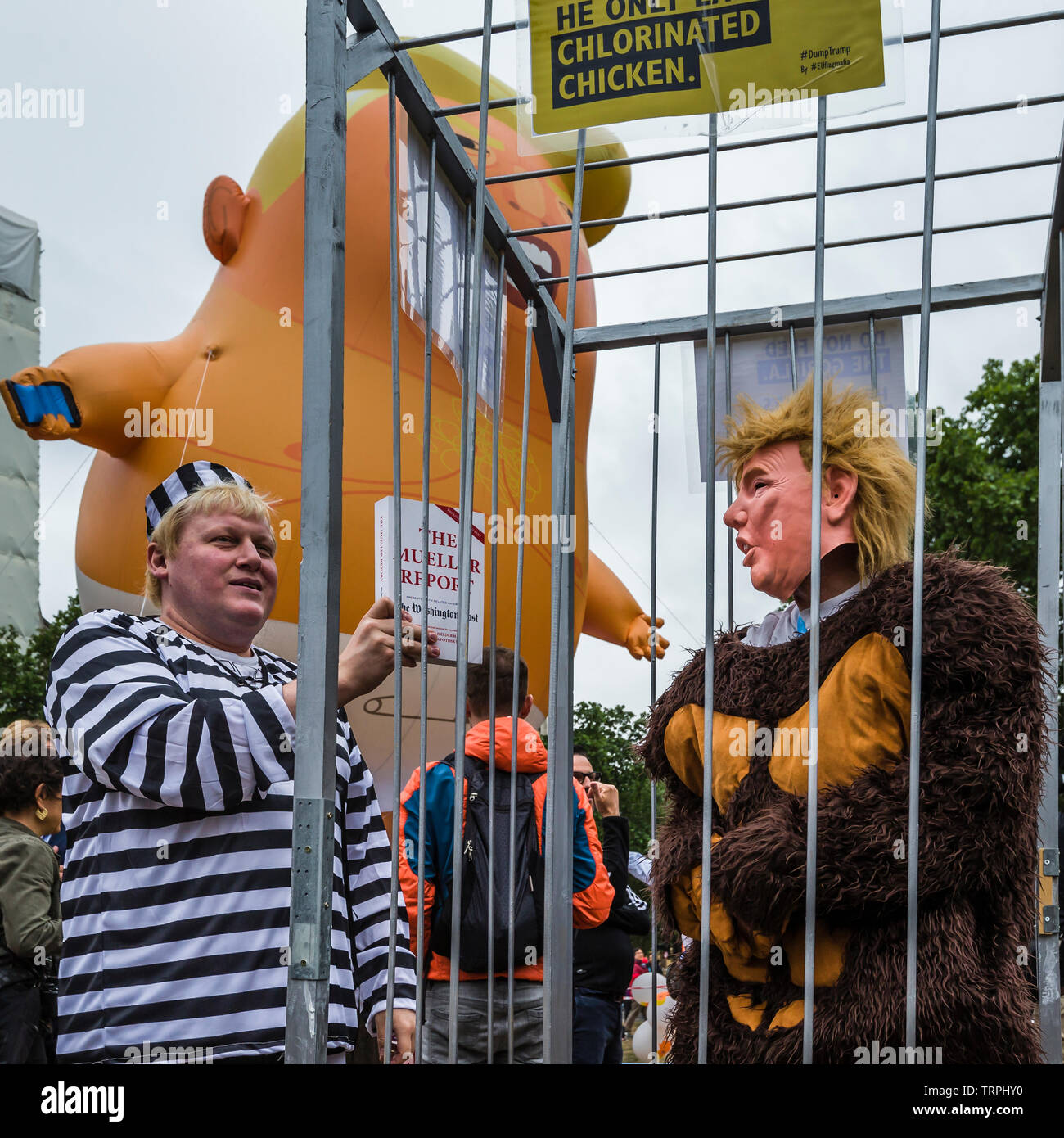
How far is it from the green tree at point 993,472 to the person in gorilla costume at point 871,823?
13.8 metres

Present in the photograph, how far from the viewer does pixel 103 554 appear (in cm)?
512

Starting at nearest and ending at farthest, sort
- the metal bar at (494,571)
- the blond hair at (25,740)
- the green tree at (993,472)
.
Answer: the metal bar at (494,571)
the blond hair at (25,740)
the green tree at (993,472)

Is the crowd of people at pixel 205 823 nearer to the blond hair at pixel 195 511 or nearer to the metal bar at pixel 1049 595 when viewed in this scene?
the blond hair at pixel 195 511

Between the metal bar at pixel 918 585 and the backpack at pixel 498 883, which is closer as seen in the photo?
the metal bar at pixel 918 585

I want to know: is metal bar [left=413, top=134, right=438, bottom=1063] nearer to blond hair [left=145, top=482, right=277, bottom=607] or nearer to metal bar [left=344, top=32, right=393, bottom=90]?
metal bar [left=344, top=32, right=393, bottom=90]

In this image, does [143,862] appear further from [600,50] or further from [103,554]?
[103,554]

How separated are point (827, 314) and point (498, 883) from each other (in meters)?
1.62

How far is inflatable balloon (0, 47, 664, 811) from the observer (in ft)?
15.4

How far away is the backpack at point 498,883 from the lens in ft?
9.37

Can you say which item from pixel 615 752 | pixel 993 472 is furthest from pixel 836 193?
pixel 993 472

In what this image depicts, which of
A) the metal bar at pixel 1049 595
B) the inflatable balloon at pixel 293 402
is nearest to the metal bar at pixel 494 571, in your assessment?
the metal bar at pixel 1049 595

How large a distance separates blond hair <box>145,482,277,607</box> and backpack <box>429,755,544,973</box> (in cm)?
93

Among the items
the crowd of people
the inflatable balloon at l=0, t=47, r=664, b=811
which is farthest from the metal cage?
the inflatable balloon at l=0, t=47, r=664, b=811
